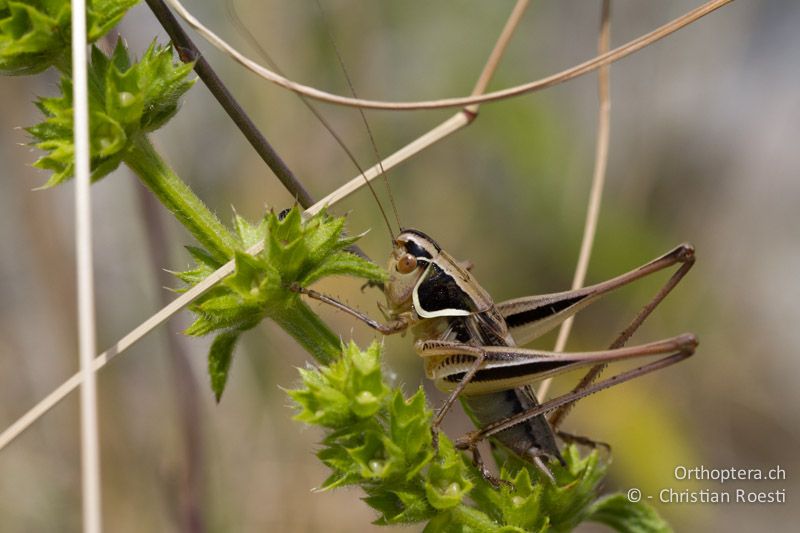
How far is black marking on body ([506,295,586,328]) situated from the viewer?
6.70 feet

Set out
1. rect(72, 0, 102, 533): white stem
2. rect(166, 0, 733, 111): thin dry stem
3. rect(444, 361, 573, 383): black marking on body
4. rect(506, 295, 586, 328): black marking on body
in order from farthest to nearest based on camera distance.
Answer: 1. rect(506, 295, 586, 328): black marking on body
2. rect(444, 361, 573, 383): black marking on body
3. rect(166, 0, 733, 111): thin dry stem
4. rect(72, 0, 102, 533): white stem

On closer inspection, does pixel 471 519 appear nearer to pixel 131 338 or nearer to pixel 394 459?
pixel 394 459

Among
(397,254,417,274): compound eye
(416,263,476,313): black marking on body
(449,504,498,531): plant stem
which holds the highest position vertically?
(397,254,417,274): compound eye

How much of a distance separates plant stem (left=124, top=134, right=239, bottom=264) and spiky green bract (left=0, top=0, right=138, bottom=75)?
0.71ft

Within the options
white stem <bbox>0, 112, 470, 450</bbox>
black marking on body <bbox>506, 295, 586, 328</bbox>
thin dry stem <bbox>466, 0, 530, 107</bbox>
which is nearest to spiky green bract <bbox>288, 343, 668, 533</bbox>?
white stem <bbox>0, 112, 470, 450</bbox>

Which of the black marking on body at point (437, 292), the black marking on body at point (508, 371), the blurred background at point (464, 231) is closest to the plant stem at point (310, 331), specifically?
the black marking on body at point (508, 371)

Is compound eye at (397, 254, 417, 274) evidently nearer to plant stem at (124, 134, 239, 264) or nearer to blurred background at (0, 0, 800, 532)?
plant stem at (124, 134, 239, 264)

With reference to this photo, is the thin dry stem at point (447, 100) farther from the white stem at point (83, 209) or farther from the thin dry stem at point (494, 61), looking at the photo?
the white stem at point (83, 209)

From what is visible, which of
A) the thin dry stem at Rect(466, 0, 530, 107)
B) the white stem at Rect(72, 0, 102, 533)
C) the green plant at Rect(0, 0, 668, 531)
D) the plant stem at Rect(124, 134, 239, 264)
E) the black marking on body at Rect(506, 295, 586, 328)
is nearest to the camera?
the white stem at Rect(72, 0, 102, 533)

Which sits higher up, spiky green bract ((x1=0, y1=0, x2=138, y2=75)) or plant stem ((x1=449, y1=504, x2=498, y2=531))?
spiky green bract ((x1=0, y1=0, x2=138, y2=75))

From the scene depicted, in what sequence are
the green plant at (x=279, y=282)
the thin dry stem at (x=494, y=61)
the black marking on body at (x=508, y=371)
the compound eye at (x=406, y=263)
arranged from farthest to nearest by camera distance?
1. the compound eye at (x=406, y=263)
2. the thin dry stem at (x=494, y=61)
3. the black marking on body at (x=508, y=371)
4. the green plant at (x=279, y=282)

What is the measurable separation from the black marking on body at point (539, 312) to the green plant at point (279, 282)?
55 centimetres

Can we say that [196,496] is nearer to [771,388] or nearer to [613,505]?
[613,505]

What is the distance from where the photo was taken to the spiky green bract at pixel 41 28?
1340 millimetres
